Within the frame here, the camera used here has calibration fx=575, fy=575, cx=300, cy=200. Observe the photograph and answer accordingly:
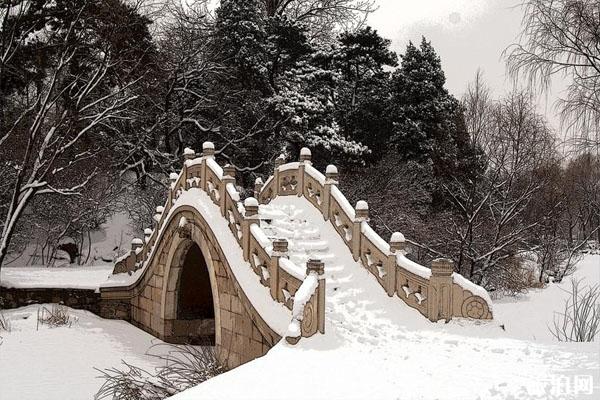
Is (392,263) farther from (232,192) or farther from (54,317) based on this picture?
(54,317)

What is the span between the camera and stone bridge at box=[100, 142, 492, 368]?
27.0 feet

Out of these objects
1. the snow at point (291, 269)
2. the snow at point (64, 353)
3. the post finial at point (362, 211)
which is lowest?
the snow at point (64, 353)

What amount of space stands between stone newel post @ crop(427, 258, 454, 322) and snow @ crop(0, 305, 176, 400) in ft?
20.4

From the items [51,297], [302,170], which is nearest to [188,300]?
[51,297]

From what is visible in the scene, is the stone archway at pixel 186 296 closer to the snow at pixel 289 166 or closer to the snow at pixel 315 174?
the snow at pixel 289 166

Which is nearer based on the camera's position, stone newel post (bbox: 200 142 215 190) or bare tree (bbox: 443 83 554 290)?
stone newel post (bbox: 200 142 215 190)

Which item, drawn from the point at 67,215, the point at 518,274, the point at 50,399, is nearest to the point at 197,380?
the point at 50,399

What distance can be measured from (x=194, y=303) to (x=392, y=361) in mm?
10343

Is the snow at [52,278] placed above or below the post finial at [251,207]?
below

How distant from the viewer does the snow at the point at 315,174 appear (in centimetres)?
1233

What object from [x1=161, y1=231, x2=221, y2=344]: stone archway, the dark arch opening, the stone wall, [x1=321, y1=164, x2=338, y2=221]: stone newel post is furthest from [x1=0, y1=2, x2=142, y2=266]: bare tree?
[x1=321, y1=164, x2=338, y2=221]: stone newel post

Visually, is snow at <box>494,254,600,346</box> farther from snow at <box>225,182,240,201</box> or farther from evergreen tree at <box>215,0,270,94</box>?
evergreen tree at <box>215,0,270,94</box>

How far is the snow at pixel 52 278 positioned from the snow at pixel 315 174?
7.82 metres

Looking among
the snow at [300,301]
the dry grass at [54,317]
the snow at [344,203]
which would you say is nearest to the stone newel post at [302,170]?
the snow at [344,203]
